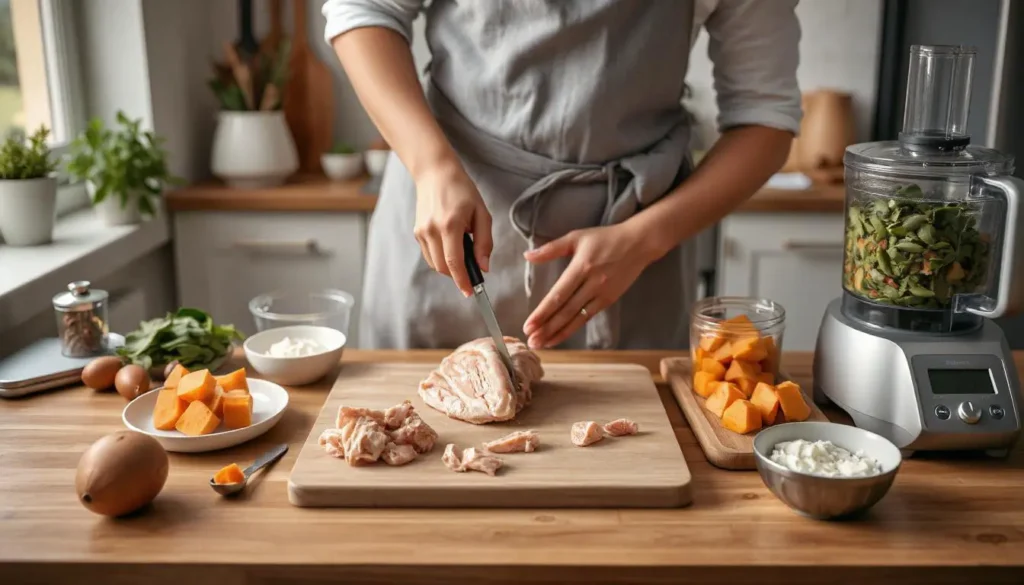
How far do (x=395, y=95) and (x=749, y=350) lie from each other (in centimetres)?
59

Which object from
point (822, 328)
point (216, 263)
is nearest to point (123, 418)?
point (822, 328)

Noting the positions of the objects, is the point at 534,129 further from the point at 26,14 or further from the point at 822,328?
the point at 26,14

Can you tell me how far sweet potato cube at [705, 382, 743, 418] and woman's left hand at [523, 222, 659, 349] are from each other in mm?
218

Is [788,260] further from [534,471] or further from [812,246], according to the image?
[534,471]

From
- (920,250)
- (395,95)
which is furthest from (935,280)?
(395,95)

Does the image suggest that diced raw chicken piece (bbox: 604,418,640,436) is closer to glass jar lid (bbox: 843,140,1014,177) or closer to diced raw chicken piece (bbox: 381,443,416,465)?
diced raw chicken piece (bbox: 381,443,416,465)

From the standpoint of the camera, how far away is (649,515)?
0.92 meters

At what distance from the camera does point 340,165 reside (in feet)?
8.48

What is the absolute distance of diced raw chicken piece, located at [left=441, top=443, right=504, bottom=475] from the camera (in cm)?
96

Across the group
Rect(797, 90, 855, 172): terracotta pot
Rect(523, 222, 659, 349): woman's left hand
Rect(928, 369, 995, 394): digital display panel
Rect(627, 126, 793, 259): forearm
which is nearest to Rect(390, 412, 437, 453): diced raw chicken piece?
Rect(523, 222, 659, 349): woman's left hand

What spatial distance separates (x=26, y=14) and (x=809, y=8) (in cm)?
209

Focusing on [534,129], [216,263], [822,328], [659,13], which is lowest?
[216,263]

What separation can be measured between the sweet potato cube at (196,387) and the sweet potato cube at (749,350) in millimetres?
622

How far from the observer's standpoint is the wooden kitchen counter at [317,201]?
7.74ft
